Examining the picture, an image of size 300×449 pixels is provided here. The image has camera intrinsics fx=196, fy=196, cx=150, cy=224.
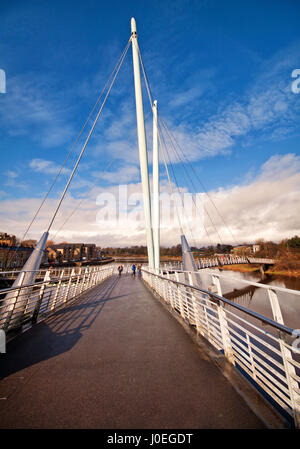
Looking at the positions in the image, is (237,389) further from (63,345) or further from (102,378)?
(63,345)

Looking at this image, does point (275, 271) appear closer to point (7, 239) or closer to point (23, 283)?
point (23, 283)

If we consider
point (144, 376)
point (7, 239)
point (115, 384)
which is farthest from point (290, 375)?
point (7, 239)

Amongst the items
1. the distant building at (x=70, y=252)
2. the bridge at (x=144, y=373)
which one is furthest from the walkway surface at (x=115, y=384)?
the distant building at (x=70, y=252)

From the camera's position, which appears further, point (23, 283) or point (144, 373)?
point (23, 283)

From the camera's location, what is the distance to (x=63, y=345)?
3.70 m

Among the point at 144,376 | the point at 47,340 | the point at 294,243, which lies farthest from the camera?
the point at 294,243

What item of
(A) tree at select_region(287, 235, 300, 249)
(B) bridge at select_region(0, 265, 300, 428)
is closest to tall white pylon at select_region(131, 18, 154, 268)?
(B) bridge at select_region(0, 265, 300, 428)

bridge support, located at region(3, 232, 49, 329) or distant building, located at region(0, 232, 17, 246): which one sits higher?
distant building, located at region(0, 232, 17, 246)

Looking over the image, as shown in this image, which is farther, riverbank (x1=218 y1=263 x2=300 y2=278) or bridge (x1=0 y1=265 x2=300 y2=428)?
riverbank (x1=218 y1=263 x2=300 y2=278)

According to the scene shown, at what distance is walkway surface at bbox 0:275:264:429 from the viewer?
1.81 meters

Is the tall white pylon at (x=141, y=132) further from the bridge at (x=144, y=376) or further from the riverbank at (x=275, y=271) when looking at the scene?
the riverbank at (x=275, y=271)

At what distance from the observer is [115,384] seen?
238 centimetres

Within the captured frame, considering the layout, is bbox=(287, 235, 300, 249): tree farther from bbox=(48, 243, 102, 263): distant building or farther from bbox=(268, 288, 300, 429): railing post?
bbox=(48, 243, 102, 263): distant building
